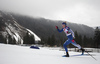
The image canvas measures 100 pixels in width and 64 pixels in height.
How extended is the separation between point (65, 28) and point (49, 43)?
7551 centimetres

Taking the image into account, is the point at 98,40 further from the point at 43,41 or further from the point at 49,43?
the point at 43,41

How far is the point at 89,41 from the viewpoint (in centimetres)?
7844

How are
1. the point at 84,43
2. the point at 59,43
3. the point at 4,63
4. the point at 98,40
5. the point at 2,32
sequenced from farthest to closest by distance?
1. the point at 2,32
2. the point at 59,43
3. the point at 84,43
4. the point at 98,40
5. the point at 4,63

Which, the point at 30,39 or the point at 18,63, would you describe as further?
the point at 30,39

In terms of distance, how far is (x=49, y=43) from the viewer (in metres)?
80.4

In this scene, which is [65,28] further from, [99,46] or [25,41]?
[25,41]

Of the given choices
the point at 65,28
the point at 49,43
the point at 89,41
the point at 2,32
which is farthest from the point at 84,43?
the point at 2,32

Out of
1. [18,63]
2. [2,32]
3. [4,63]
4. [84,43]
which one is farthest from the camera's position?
[2,32]

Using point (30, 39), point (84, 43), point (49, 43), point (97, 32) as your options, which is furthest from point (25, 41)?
point (97, 32)

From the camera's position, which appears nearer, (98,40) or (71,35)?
(71,35)

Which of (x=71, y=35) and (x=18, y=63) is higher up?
(x=71, y=35)

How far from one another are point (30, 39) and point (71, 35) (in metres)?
95.0

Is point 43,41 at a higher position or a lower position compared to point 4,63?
lower

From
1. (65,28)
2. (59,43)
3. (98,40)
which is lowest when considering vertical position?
(59,43)
